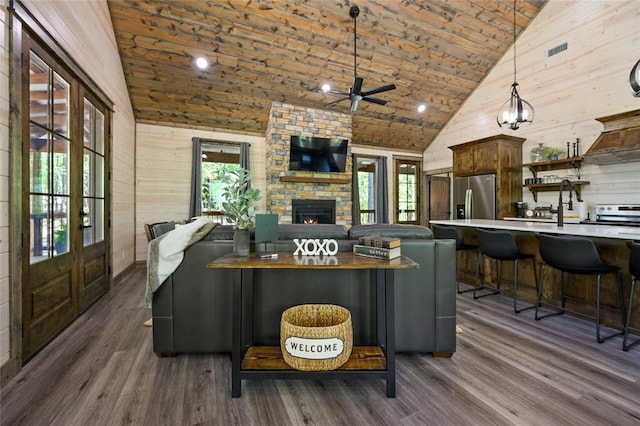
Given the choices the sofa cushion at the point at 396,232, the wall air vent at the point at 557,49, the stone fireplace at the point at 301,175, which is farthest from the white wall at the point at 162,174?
the wall air vent at the point at 557,49

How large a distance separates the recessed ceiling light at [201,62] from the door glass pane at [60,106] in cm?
227

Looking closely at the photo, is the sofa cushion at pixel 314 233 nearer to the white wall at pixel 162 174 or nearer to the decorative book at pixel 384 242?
the decorative book at pixel 384 242

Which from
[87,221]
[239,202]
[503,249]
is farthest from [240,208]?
[503,249]

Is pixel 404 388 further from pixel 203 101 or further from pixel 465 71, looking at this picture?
pixel 465 71

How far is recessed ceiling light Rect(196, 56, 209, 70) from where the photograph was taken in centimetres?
454

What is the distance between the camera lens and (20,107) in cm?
192

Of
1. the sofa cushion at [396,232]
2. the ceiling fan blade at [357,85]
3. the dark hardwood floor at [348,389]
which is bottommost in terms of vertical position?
the dark hardwood floor at [348,389]

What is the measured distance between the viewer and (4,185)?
177 centimetres

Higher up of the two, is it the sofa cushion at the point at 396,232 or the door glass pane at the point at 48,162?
the door glass pane at the point at 48,162

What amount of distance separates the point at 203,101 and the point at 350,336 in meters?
5.22

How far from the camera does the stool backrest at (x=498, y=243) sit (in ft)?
9.71

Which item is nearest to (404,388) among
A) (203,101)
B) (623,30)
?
(203,101)

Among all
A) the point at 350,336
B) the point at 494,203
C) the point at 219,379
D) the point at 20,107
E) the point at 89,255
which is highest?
the point at 20,107

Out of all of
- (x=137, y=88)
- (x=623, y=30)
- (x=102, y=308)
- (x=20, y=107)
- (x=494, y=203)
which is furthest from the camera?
(x=494, y=203)
